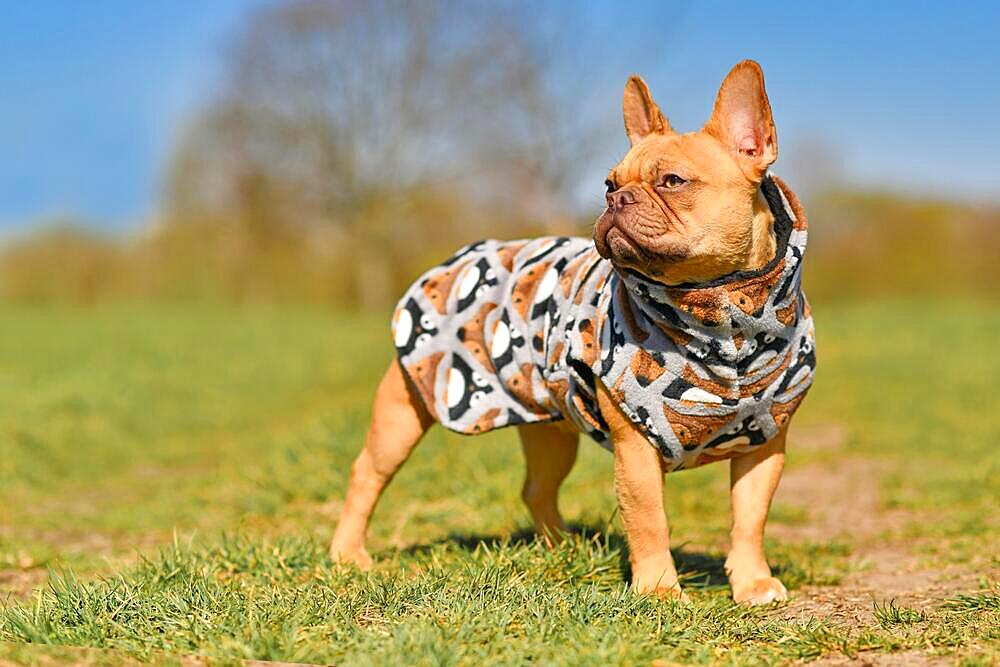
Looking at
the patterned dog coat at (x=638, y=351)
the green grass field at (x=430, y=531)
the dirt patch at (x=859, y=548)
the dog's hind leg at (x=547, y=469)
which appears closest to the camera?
the green grass field at (x=430, y=531)

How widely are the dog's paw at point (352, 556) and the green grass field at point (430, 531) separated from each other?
0.12 metres

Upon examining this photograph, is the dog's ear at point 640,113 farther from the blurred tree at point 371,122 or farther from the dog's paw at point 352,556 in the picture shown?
the blurred tree at point 371,122

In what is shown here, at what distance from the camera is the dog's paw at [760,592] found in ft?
13.3

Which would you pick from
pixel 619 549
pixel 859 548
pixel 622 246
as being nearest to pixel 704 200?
pixel 622 246


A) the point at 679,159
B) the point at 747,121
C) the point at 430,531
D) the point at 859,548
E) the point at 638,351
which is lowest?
the point at 859,548

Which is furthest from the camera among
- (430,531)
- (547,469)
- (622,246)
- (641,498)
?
(430,531)

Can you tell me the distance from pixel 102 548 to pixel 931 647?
4.34 m

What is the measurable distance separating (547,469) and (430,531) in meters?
0.99

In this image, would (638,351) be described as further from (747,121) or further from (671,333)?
(747,121)

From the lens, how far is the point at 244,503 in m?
6.93

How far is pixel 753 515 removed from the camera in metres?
4.18

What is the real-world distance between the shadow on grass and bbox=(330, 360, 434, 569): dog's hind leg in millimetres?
288

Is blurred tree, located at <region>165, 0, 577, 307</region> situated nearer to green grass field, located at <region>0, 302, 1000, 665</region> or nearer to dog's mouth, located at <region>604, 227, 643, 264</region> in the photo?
green grass field, located at <region>0, 302, 1000, 665</region>

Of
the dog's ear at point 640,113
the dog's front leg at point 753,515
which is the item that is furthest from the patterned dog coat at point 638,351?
the dog's ear at point 640,113
